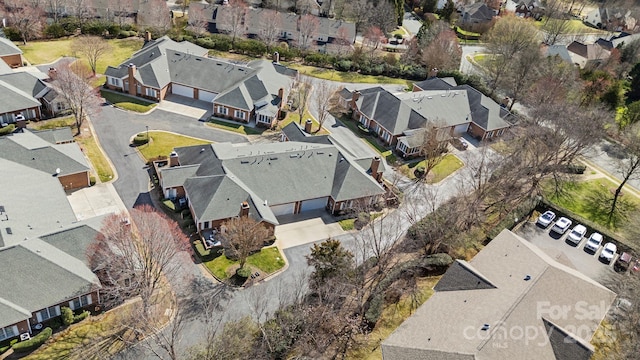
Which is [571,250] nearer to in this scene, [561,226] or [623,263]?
[561,226]

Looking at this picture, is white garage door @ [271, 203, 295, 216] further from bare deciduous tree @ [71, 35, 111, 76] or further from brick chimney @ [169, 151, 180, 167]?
bare deciduous tree @ [71, 35, 111, 76]

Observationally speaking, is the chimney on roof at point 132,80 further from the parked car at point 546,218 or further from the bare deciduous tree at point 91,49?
the parked car at point 546,218

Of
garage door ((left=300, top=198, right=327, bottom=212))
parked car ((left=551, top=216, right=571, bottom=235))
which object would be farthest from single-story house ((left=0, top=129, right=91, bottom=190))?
parked car ((left=551, top=216, right=571, bottom=235))

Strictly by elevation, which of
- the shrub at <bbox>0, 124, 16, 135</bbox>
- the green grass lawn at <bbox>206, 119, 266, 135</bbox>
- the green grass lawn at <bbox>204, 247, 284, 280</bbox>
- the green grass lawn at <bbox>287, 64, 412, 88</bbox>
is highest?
the green grass lawn at <bbox>287, 64, 412, 88</bbox>

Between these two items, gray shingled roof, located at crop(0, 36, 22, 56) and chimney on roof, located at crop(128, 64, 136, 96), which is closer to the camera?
chimney on roof, located at crop(128, 64, 136, 96)

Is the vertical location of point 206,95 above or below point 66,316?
above

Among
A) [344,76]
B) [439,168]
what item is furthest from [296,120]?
[439,168]

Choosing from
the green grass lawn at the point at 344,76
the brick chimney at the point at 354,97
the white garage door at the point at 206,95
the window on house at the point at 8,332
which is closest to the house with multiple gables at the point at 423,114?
the brick chimney at the point at 354,97
